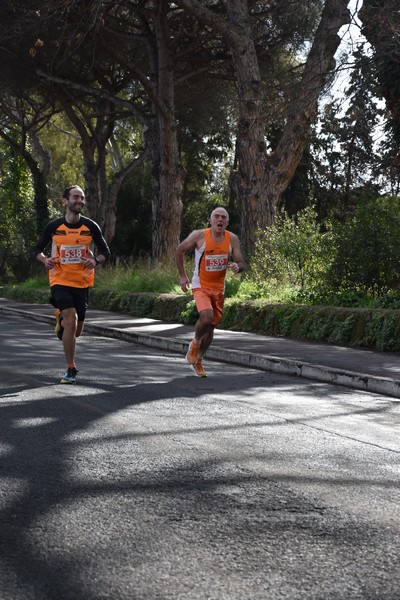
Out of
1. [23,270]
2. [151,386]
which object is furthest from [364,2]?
[23,270]

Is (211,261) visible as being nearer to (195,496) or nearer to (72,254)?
(72,254)

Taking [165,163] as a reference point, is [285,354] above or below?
→ below

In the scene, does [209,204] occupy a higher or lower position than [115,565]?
higher

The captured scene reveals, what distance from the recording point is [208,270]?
1143 centimetres

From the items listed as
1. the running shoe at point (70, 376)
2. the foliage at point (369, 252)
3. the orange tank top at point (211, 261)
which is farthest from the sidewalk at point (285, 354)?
the running shoe at point (70, 376)

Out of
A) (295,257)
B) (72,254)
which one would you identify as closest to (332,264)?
(295,257)

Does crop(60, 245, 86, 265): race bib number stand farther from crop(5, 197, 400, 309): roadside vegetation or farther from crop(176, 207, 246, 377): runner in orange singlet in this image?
crop(5, 197, 400, 309): roadside vegetation

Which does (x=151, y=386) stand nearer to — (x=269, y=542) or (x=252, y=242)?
(x=269, y=542)

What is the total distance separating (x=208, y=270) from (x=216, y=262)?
0.15 meters

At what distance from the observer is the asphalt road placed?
387cm

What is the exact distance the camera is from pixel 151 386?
402 inches

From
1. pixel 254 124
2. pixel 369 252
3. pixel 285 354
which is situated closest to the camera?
pixel 285 354

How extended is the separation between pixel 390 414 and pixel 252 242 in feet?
52.6

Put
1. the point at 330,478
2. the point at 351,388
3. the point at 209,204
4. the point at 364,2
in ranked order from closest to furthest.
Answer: the point at 330,478 < the point at 351,388 < the point at 364,2 < the point at 209,204
